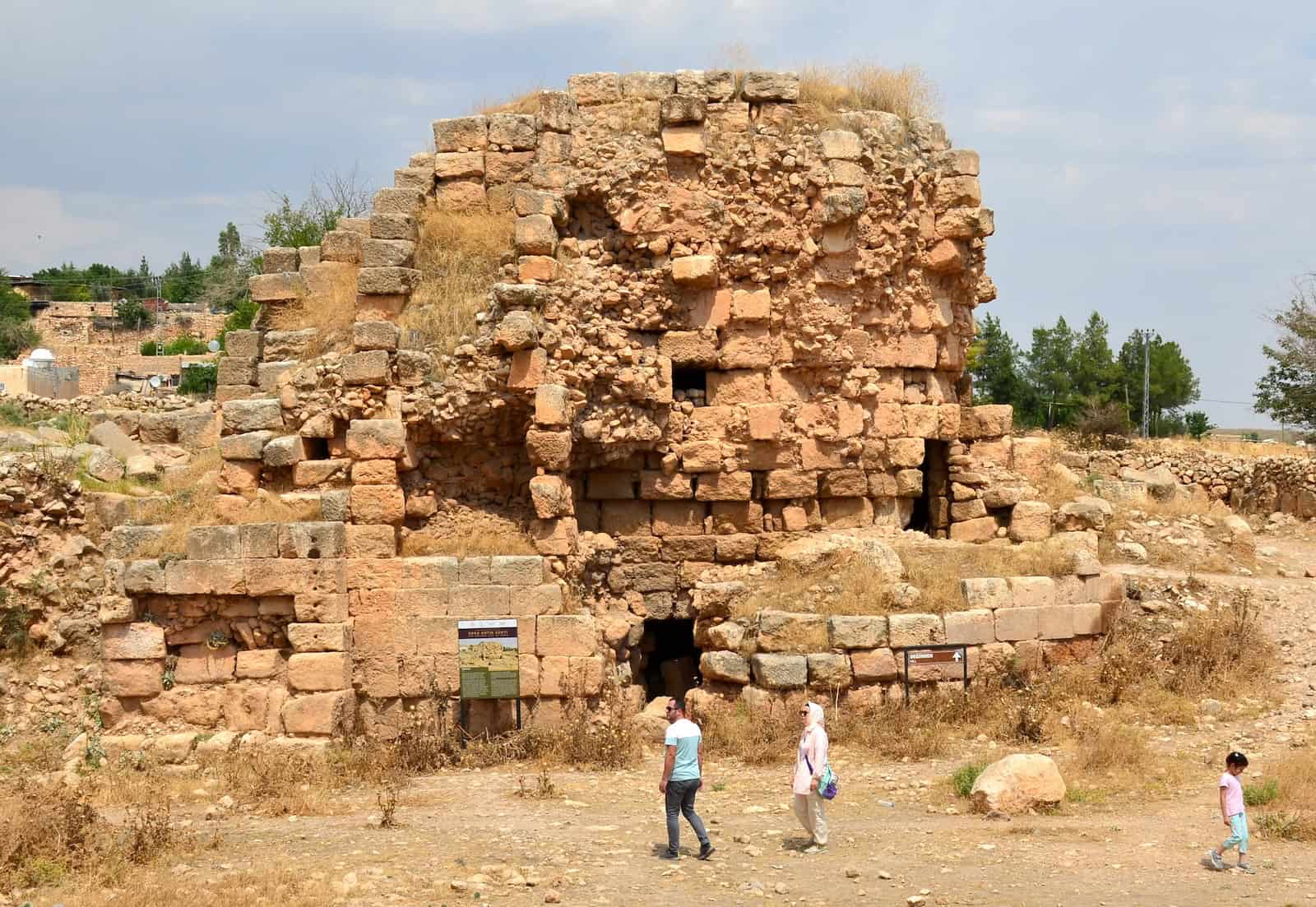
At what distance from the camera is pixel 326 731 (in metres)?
11.6

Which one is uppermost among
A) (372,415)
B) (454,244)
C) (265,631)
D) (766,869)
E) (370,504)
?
(454,244)

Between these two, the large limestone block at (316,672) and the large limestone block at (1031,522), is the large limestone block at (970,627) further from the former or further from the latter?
the large limestone block at (316,672)

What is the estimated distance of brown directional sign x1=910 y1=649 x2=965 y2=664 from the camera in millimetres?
12531

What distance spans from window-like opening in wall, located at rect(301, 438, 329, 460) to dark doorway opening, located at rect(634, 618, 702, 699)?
160 inches

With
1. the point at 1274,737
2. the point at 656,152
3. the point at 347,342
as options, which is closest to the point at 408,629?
the point at 347,342

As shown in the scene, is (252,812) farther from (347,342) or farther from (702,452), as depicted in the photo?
(702,452)

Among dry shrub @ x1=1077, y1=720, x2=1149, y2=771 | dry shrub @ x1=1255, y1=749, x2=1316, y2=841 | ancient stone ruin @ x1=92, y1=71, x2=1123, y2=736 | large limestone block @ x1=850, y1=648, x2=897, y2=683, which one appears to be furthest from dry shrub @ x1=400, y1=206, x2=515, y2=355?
dry shrub @ x1=1255, y1=749, x2=1316, y2=841

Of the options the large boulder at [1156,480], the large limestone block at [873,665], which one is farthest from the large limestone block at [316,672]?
the large boulder at [1156,480]

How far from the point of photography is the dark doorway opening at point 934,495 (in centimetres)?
1524

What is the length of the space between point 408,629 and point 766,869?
4.49 metres

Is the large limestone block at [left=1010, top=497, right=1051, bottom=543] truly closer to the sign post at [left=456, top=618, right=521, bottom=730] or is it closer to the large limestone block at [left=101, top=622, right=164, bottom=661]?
the sign post at [left=456, top=618, right=521, bottom=730]

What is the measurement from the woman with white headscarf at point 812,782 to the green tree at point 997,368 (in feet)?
116

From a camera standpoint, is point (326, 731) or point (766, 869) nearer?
point (766, 869)

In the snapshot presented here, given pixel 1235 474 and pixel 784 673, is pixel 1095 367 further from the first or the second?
pixel 784 673
